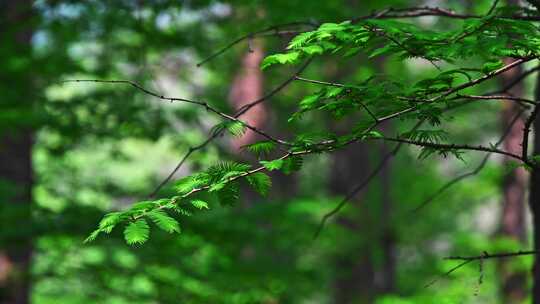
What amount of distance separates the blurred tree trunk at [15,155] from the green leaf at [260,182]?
4.44 meters

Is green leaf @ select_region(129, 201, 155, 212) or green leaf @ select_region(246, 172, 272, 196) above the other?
green leaf @ select_region(246, 172, 272, 196)

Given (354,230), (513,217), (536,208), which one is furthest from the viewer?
(354,230)

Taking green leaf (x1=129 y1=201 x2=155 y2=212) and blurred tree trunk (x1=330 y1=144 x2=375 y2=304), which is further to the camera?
blurred tree trunk (x1=330 y1=144 x2=375 y2=304)

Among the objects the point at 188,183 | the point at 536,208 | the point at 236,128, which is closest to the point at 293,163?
the point at 236,128

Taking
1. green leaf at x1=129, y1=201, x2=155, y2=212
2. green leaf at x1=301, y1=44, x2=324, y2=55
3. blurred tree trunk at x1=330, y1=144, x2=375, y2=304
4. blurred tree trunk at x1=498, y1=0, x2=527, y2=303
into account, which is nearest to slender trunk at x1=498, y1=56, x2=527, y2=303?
blurred tree trunk at x1=498, y1=0, x2=527, y2=303

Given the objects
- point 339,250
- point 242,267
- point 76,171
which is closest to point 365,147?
point 339,250

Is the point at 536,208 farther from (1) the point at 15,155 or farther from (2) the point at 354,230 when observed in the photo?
(2) the point at 354,230

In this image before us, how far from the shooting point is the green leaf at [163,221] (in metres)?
2.25

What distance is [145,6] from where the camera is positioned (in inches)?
249

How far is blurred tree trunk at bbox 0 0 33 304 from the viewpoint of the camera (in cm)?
669

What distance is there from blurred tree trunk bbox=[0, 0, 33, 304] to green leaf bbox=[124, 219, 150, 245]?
4459mm

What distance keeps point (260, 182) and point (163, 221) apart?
16.4 inches

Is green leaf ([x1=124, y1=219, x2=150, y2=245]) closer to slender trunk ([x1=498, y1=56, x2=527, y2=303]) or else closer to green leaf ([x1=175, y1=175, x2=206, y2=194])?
green leaf ([x1=175, y1=175, x2=206, y2=194])

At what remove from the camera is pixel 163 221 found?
2.29 metres
